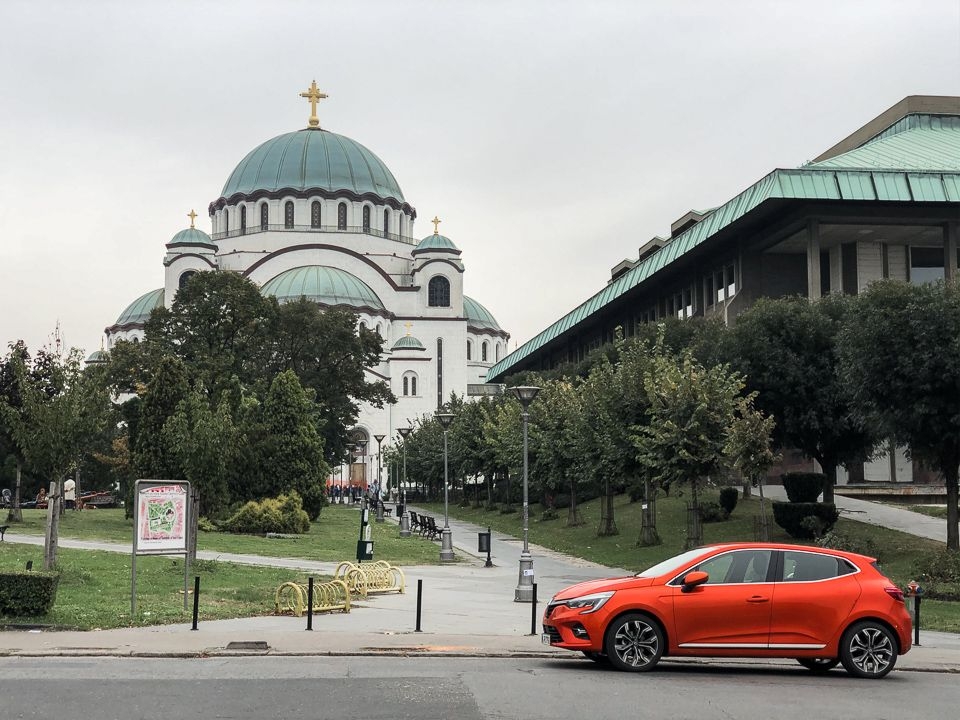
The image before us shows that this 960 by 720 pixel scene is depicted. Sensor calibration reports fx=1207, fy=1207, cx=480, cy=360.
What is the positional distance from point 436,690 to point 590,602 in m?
2.33

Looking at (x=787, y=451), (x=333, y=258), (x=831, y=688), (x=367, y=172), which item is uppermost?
(x=367, y=172)

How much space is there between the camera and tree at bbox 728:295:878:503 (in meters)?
37.9

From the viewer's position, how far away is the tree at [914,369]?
28062 mm

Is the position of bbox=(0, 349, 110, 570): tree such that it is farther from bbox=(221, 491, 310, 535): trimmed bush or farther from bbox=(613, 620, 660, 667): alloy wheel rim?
bbox=(221, 491, 310, 535): trimmed bush

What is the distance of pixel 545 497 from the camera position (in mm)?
57969

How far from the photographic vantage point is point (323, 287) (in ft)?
354

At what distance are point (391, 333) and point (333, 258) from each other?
9047 mm

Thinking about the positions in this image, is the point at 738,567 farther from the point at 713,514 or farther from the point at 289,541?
the point at 713,514

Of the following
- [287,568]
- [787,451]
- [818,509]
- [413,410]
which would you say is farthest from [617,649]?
[413,410]

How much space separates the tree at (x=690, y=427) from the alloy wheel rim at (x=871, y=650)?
682 inches

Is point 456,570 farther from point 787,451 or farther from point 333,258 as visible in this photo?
point 333,258

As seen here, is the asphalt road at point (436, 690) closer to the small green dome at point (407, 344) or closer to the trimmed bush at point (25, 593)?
the trimmed bush at point (25, 593)

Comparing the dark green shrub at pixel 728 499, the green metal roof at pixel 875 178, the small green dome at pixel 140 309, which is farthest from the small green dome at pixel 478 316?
the dark green shrub at pixel 728 499

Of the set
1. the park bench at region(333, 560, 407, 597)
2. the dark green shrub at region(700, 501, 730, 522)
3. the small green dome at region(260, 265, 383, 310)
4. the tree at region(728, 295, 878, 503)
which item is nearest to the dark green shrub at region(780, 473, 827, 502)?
the tree at region(728, 295, 878, 503)
